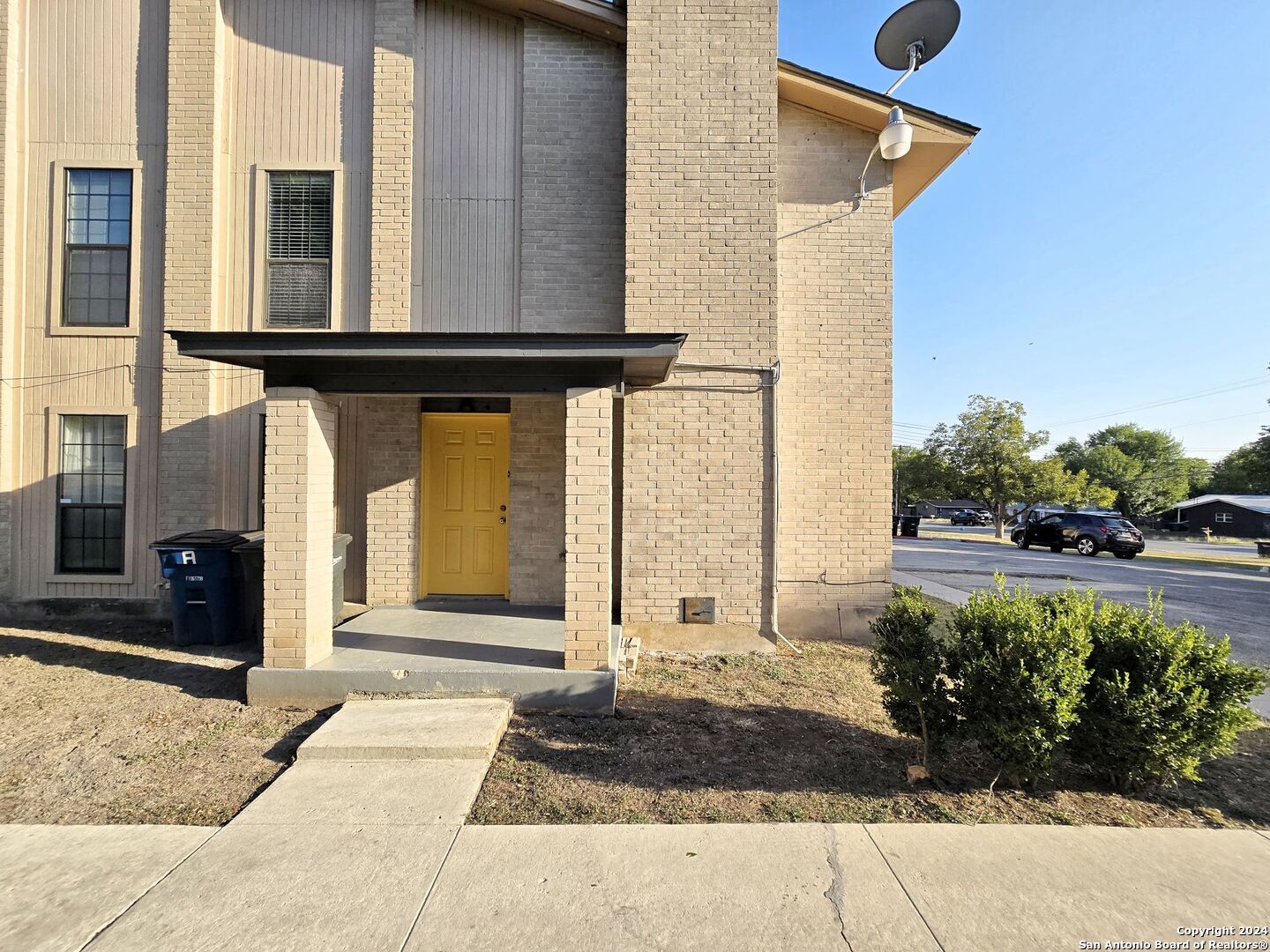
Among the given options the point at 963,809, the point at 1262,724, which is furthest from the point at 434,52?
the point at 1262,724

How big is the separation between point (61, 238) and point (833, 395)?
10.0 m

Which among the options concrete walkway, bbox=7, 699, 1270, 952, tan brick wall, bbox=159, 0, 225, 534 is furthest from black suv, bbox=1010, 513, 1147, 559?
tan brick wall, bbox=159, 0, 225, 534

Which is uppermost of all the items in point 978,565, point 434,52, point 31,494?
point 434,52

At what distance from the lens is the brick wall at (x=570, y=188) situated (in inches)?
285

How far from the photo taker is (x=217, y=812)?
3.38 metres

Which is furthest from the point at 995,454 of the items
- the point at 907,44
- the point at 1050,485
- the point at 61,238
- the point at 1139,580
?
the point at 61,238

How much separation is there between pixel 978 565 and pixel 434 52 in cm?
1714

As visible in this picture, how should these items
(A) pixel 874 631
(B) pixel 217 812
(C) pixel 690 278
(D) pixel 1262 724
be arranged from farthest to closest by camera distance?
(C) pixel 690 278, (D) pixel 1262 724, (A) pixel 874 631, (B) pixel 217 812

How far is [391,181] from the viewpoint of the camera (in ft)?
23.7

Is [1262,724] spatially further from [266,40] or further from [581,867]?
[266,40]

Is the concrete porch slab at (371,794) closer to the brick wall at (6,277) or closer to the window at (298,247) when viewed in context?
the window at (298,247)

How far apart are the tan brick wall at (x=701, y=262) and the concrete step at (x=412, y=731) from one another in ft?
8.68

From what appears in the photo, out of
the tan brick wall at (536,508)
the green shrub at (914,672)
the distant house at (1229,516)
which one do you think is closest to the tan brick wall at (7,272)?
the tan brick wall at (536,508)

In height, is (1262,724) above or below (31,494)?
below
